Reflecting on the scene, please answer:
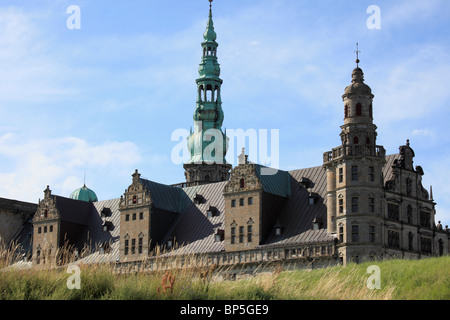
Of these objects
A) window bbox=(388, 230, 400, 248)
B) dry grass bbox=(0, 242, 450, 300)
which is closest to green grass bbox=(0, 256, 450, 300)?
dry grass bbox=(0, 242, 450, 300)

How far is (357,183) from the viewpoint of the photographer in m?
75.2

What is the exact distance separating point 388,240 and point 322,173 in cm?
1067

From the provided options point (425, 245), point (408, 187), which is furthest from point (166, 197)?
point (425, 245)

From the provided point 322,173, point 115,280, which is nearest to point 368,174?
point 322,173

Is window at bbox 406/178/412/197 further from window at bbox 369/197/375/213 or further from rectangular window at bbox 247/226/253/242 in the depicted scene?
rectangular window at bbox 247/226/253/242

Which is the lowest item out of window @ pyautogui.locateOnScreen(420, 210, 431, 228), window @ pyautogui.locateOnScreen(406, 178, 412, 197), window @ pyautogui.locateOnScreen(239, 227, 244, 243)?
window @ pyautogui.locateOnScreen(239, 227, 244, 243)

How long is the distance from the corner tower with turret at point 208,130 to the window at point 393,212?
173 feet

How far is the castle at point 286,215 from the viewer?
75375 millimetres

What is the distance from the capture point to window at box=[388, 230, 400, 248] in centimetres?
7667

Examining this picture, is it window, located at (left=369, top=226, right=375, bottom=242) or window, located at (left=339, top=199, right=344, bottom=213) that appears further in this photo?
window, located at (left=339, top=199, right=344, bottom=213)

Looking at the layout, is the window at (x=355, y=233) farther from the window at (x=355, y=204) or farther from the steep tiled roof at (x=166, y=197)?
the steep tiled roof at (x=166, y=197)

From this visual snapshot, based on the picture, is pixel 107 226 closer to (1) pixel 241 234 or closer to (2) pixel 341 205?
(1) pixel 241 234

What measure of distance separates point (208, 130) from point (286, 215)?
53.6 metres
